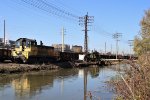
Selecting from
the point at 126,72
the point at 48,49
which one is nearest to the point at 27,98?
Result: the point at 126,72

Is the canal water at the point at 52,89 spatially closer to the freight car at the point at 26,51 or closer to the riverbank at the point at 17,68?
the riverbank at the point at 17,68

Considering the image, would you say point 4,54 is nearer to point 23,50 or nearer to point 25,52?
point 23,50

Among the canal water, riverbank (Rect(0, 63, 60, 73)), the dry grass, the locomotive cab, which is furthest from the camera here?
the locomotive cab

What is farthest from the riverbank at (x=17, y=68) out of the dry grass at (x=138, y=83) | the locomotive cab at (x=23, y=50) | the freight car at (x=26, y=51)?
the dry grass at (x=138, y=83)

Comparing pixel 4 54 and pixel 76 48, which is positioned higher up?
pixel 76 48

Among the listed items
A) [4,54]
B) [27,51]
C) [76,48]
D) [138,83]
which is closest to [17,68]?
[27,51]

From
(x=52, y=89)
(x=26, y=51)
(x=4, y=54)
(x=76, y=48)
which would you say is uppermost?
(x=76, y=48)

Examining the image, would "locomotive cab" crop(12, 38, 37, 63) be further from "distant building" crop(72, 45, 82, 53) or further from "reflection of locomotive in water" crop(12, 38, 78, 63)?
"distant building" crop(72, 45, 82, 53)

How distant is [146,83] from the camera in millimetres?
6598

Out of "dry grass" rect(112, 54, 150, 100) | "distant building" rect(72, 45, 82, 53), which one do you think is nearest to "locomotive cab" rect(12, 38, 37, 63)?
"dry grass" rect(112, 54, 150, 100)

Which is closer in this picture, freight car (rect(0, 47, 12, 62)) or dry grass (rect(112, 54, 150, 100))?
dry grass (rect(112, 54, 150, 100))

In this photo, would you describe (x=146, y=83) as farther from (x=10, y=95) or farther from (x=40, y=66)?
(x=40, y=66)

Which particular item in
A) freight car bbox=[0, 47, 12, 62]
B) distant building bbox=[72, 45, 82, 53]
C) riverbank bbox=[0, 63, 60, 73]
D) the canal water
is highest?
distant building bbox=[72, 45, 82, 53]

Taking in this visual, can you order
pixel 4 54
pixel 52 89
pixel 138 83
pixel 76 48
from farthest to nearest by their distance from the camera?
pixel 76 48
pixel 4 54
pixel 52 89
pixel 138 83
